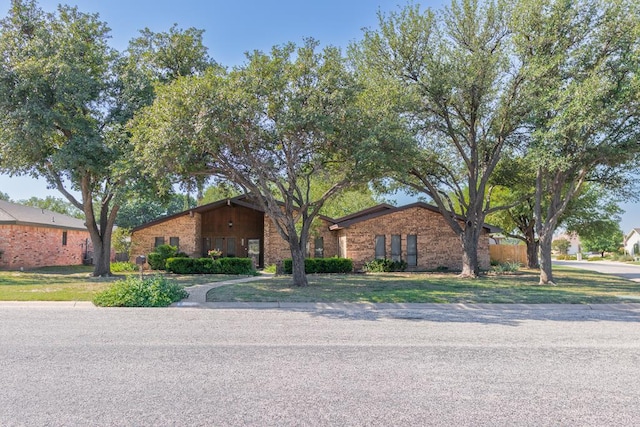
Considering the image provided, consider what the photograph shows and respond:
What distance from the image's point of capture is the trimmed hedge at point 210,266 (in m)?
23.1

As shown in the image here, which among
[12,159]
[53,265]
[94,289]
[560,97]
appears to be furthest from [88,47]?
[560,97]

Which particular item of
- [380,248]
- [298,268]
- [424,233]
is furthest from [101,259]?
[424,233]

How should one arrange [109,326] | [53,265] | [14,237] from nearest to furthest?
[109,326] → [14,237] → [53,265]

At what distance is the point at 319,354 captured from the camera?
6.59m

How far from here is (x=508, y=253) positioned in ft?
116

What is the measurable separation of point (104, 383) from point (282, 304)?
23.9ft

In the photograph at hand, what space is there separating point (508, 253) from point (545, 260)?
1807 centimetres

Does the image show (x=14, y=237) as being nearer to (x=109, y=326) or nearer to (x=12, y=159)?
(x=12, y=159)

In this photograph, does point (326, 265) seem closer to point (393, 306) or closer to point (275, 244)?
point (275, 244)

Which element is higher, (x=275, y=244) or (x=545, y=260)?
(x=275, y=244)

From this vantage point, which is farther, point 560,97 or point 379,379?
point 560,97

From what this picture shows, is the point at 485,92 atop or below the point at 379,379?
atop

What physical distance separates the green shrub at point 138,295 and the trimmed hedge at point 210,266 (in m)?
10.1

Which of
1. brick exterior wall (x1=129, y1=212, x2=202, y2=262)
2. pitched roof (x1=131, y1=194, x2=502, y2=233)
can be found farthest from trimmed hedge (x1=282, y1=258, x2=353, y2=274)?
brick exterior wall (x1=129, y1=212, x2=202, y2=262)
